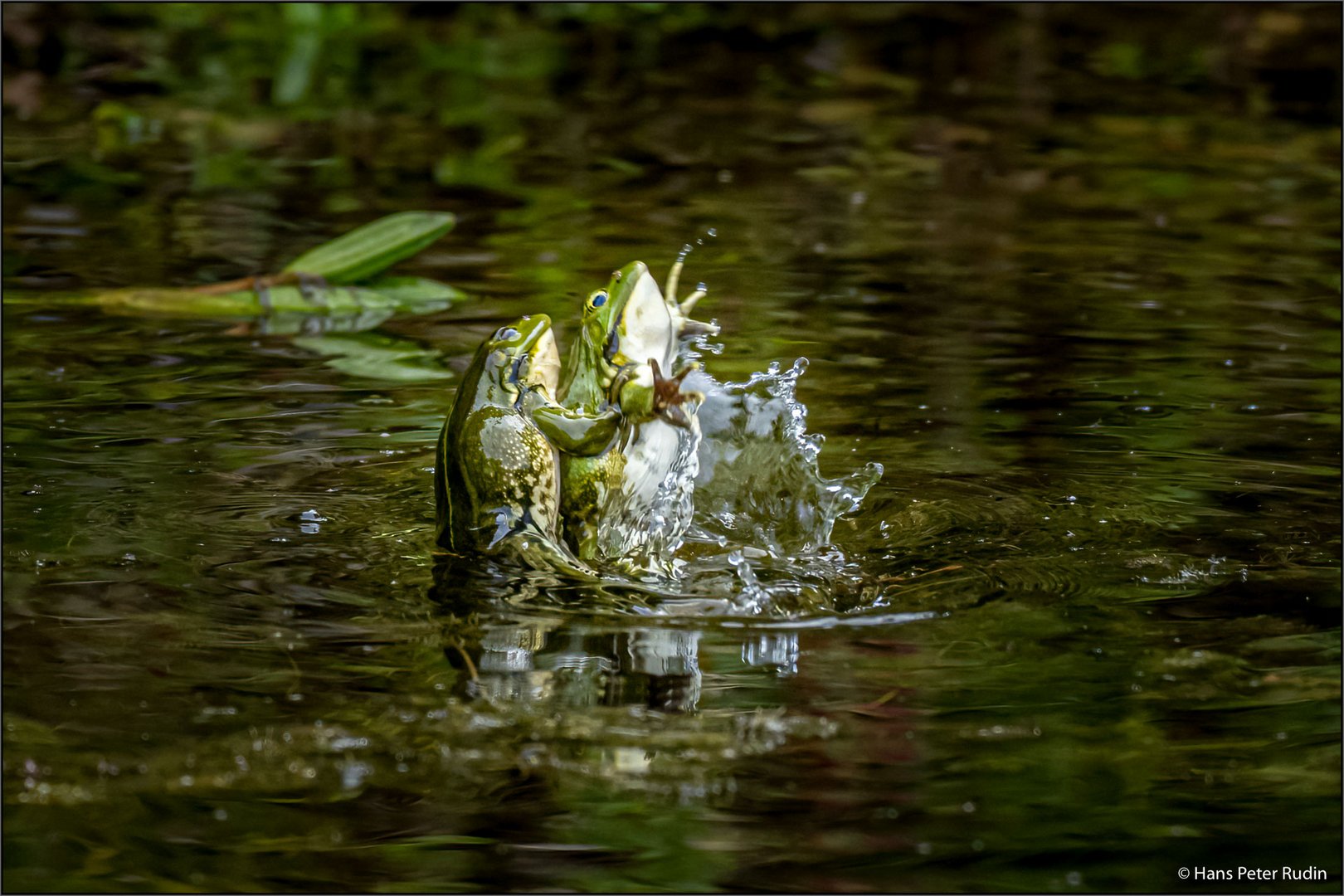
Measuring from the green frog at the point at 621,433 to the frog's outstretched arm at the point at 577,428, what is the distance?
3cm

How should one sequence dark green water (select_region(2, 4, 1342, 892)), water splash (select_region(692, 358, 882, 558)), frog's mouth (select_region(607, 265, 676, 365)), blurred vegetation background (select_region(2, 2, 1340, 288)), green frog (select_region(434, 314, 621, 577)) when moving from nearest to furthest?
1. dark green water (select_region(2, 4, 1342, 892))
2. green frog (select_region(434, 314, 621, 577))
3. frog's mouth (select_region(607, 265, 676, 365))
4. water splash (select_region(692, 358, 882, 558))
5. blurred vegetation background (select_region(2, 2, 1340, 288))

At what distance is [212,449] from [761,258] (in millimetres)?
3061

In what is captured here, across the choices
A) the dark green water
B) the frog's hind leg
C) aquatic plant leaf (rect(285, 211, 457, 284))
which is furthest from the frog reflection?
aquatic plant leaf (rect(285, 211, 457, 284))

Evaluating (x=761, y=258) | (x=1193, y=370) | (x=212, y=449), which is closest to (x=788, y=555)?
(x=212, y=449)

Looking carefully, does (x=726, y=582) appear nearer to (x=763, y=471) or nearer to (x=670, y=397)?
(x=670, y=397)

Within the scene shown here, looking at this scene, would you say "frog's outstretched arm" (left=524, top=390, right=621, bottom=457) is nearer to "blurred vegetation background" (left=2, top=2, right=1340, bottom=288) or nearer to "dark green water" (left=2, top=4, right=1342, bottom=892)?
"dark green water" (left=2, top=4, right=1342, bottom=892)

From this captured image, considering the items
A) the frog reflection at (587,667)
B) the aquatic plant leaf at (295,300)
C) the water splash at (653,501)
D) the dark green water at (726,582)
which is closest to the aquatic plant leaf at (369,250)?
the aquatic plant leaf at (295,300)

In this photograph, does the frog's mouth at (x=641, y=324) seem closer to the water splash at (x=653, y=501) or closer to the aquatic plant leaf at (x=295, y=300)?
the water splash at (x=653, y=501)

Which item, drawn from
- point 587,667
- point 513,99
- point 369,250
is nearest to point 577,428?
point 587,667

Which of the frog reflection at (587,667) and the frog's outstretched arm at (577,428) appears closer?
the frog reflection at (587,667)

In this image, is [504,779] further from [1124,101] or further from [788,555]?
[1124,101]

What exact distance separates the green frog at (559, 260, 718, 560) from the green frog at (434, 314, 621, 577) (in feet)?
0.14

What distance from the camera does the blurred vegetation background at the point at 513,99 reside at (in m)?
7.87

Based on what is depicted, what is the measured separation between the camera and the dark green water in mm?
2719
